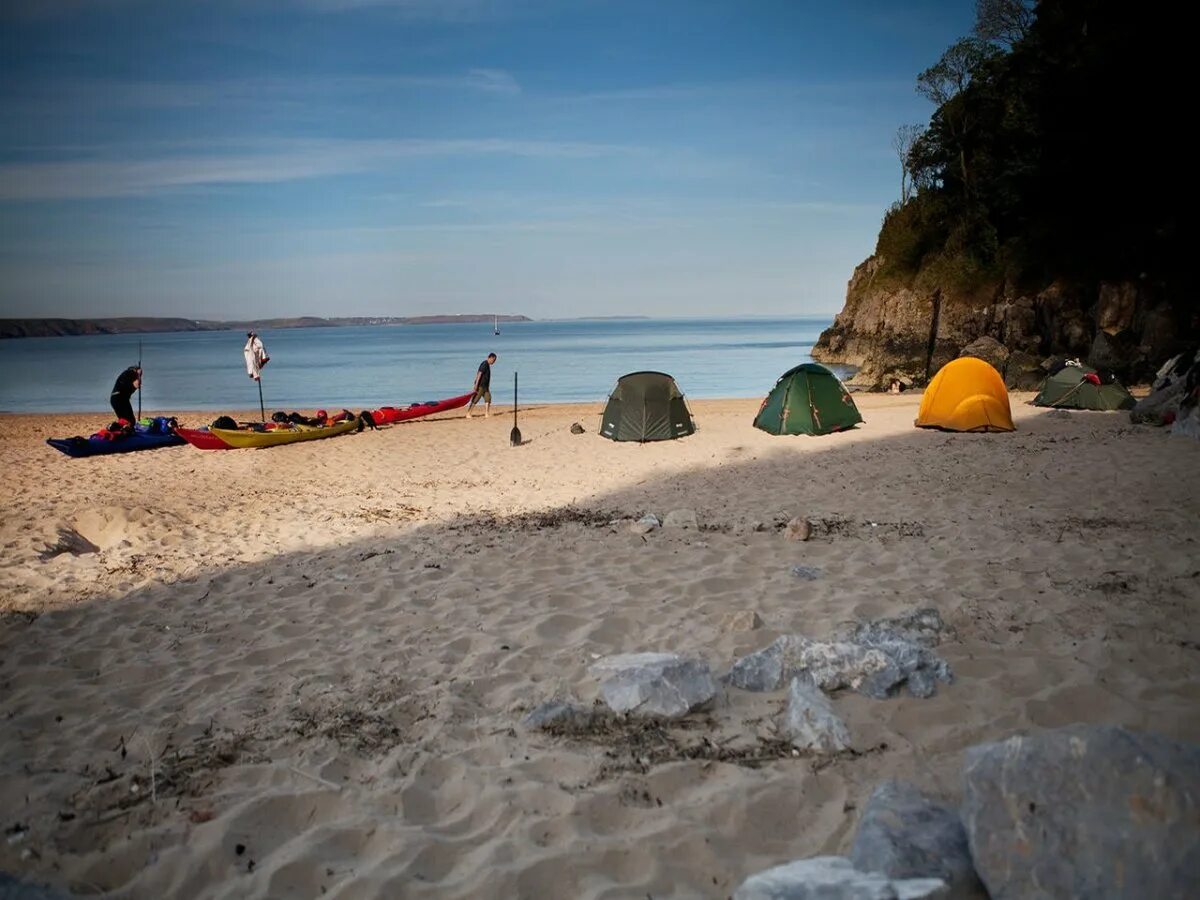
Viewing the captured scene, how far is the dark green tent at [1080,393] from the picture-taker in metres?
17.1

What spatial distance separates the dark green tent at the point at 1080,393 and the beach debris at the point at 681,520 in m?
13.8

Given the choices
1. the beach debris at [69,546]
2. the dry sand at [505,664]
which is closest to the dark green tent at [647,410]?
the dry sand at [505,664]

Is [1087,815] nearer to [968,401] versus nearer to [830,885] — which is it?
[830,885]

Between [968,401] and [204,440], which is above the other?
[968,401]

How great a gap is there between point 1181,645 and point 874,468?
737 cm

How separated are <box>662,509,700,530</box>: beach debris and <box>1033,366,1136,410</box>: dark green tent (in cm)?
1377

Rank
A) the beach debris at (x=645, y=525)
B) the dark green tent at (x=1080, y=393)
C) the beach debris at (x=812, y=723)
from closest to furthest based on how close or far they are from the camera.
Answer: the beach debris at (x=812, y=723) < the beach debris at (x=645, y=525) < the dark green tent at (x=1080, y=393)

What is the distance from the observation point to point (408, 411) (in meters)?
20.6

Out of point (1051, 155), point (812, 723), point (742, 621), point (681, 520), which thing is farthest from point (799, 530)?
point (1051, 155)

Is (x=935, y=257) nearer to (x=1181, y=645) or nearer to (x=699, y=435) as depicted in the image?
(x=699, y=435)

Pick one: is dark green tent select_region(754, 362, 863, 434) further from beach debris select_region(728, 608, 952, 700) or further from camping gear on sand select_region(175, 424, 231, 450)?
camping gear on sand select_region(175, 424, 231, 450)

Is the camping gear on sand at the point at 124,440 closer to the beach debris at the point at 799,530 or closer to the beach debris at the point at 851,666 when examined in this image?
the beach debris at the point at 799,530

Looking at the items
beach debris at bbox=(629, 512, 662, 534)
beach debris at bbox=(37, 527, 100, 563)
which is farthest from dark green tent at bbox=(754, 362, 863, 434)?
beach debris at bbox=(37, 527, 100, 563)

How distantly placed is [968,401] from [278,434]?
1476cm
